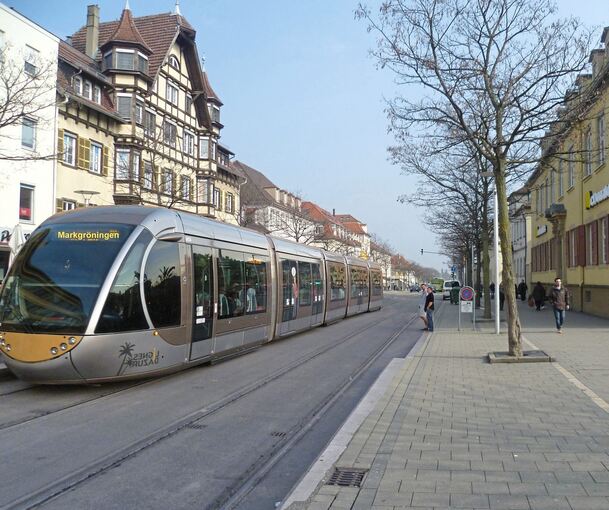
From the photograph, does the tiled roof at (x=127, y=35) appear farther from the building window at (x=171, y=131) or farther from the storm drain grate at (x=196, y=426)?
the storm drain grate at (x=196, y=426)

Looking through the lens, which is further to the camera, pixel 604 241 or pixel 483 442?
pixel 604 241

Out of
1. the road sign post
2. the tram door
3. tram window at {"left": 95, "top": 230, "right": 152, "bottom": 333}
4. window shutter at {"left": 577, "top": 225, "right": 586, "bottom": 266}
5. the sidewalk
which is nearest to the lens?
the sidewalk

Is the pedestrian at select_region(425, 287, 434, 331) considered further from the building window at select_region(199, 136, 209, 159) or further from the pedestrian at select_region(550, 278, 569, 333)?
the building window at select_region(199, 136, 209, 159)

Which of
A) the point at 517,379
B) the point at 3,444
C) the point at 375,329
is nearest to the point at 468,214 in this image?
the point at 375,329

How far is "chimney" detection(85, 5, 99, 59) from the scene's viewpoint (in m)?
36.7

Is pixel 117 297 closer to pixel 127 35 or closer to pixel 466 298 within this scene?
pixel 466 298

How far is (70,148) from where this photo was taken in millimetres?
29594

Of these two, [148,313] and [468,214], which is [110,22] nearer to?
[468,214]

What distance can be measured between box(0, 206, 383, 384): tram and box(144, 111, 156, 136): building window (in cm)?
2290

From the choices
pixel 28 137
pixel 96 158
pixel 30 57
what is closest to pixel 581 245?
pixel 96 158

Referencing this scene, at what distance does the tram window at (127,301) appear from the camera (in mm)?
9031

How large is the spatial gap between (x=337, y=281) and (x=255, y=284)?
10.4 metres

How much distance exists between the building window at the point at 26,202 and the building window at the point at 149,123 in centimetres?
787

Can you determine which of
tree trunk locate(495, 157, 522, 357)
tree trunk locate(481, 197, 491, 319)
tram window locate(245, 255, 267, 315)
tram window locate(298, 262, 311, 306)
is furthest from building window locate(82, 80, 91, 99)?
tree trunk locate(495, 157, 522, 357)
